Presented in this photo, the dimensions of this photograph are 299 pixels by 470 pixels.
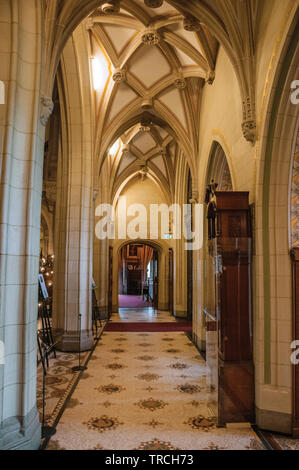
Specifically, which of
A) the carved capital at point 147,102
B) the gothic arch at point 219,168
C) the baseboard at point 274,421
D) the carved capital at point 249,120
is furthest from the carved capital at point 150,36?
the baseboard at point 274,421

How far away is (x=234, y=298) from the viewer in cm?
427

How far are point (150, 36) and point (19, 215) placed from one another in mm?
5436

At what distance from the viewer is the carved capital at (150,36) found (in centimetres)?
688

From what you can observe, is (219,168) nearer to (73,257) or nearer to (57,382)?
(73,257)

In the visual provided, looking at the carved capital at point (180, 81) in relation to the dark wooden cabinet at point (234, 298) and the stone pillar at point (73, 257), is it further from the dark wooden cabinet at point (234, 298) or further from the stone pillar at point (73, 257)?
the dark wooden cabinet at point (234, 298)

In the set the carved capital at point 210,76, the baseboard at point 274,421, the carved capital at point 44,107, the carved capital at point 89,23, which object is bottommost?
the baseboard at point 274,421

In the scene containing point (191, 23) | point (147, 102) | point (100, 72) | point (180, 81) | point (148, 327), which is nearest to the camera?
point (191, 23)

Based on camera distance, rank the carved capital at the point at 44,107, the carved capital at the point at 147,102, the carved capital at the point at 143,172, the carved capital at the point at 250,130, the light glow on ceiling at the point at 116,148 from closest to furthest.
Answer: the carved capital at the point at 44,107, the carved capital at the point at 250,130, the carved capital at the point at 147,102, the light glow on ceiling at the point at 116,148, the carved capital at the point at 143,172

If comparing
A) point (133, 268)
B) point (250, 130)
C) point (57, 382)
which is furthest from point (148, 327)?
point (133, 268)

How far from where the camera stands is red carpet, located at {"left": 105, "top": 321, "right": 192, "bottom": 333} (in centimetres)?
1030

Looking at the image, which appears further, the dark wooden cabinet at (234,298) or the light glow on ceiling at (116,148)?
the light glow on ceiling at (116,148)

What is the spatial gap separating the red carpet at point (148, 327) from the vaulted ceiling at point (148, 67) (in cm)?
519

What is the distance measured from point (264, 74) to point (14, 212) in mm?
3360

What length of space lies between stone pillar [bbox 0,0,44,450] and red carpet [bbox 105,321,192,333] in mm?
7012
